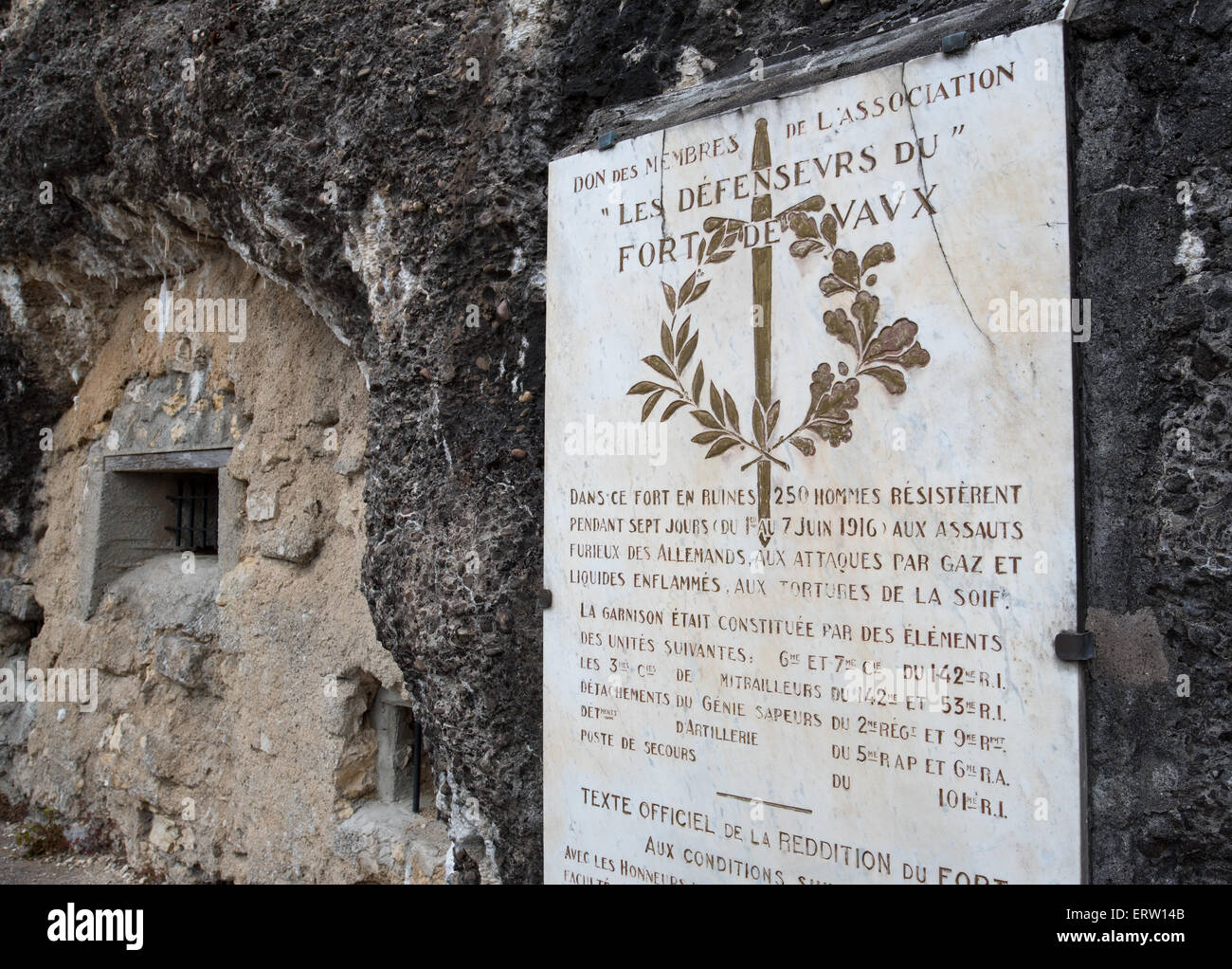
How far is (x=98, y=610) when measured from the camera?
15.4 feet

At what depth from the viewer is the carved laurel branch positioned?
1.81 meters

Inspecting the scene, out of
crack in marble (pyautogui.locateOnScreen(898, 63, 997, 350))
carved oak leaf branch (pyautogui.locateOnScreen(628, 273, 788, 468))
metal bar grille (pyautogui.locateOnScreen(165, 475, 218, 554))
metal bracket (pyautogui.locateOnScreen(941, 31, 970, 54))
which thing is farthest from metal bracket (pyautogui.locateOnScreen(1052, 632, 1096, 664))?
metal bar grille (pyautogui.locateOnScreen(165, 475, 218, 554))

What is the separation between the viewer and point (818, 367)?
6.23 ft

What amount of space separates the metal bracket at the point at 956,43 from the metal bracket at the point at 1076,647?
104 centimetres

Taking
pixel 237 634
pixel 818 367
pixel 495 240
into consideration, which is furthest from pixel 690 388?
pixel 237 634

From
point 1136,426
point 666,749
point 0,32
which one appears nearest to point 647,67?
point 1136,426

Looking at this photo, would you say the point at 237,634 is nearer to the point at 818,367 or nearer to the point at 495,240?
the point at 495,240

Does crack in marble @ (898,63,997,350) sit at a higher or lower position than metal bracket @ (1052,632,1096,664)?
higher

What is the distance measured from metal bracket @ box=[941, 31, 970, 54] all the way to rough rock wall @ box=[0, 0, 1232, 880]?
0.10 metres

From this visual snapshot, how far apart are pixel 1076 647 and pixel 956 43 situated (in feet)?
3.53

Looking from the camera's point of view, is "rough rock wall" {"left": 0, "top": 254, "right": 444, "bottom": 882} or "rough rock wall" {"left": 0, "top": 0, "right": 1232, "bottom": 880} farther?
"rough rock wall" {"left": 0, "top": 254, "right": 444, "bottom": 882}

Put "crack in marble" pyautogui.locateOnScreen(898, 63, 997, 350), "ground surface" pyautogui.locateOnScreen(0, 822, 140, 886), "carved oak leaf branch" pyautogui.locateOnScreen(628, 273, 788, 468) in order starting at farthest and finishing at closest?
"ground surface" pyautogui.locateOnScreen(0, 822, 140, 886) → "carved oak leaf branch" pyautogui.locateOnScreen(628, 273, 788, 468) → "crack in marble" pyautogui.locateOnScreen(898, 63, 997, 350)

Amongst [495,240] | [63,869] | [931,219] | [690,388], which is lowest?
[63,869]

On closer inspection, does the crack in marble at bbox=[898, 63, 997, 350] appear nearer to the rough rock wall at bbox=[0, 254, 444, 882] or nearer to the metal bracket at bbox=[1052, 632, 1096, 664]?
the metal bracket at bbox=[1052, 632, 1096, 664]
